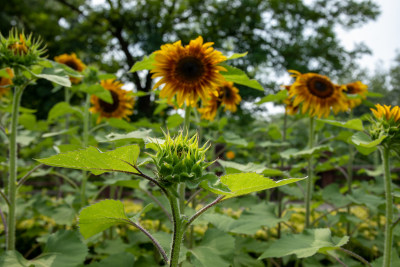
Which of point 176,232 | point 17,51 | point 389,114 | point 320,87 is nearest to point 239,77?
point 389,114

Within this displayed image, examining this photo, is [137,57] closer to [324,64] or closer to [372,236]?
[324,64]

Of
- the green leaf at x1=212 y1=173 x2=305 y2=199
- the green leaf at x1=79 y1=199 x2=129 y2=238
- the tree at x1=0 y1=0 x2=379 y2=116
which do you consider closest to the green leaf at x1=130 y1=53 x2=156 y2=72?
the green leaf at x1=79 y1=199 x2=129 y2=238

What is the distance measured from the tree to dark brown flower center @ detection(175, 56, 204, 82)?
22.0 ft

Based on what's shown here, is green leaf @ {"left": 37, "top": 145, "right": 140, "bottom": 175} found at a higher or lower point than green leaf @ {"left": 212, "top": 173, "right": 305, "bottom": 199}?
higher

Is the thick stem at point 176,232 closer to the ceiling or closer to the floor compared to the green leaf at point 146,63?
closer to the floor

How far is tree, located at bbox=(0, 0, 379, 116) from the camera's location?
8570 millimetres

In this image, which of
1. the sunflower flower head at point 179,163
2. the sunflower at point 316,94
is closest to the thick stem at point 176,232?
the sunflower flower head at point 179,163

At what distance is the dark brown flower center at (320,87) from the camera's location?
1808 millimetres

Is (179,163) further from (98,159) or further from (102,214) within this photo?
(102,214)

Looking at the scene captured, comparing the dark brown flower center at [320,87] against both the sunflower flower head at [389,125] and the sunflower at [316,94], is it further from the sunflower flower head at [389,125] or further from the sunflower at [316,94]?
the sunflower flower head at [389,125]

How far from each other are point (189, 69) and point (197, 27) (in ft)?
28.6

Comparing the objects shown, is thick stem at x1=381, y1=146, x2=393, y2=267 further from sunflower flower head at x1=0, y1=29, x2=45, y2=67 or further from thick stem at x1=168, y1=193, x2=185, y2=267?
sunflower flower head at x1=0, y1=29, x2=45, y2=67

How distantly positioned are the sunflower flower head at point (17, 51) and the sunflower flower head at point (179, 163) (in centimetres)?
92

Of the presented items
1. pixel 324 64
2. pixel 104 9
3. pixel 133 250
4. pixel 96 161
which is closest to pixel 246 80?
pixel 96 161
